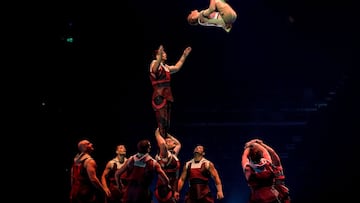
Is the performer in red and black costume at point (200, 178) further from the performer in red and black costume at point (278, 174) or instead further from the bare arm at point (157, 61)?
the bare arm at point (157, 61)

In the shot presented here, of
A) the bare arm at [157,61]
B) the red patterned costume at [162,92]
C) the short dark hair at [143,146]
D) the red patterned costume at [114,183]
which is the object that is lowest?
the red patterned costume at [114,183]

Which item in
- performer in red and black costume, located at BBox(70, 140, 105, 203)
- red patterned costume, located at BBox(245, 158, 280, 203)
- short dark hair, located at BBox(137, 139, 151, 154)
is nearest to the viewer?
red patterned costume, located at BBox(245, 158, 280, 203)

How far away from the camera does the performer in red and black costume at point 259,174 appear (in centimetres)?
576

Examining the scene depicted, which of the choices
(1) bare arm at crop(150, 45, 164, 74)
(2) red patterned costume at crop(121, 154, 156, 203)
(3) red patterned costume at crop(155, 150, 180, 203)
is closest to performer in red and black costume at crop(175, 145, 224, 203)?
(3) red patterned costume at crop(155, 150, 180, 203)

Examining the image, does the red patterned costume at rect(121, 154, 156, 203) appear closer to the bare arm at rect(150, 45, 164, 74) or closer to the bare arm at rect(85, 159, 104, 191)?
the bare arm at rect(85, 159, 104, 191)

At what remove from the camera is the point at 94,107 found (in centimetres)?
1018

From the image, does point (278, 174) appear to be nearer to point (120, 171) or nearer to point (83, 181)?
point (120, 171)

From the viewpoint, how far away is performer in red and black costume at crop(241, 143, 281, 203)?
18.9ft

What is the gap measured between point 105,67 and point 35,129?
2.07 m

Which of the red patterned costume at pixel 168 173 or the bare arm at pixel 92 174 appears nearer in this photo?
the bare arm at pixel 92 174

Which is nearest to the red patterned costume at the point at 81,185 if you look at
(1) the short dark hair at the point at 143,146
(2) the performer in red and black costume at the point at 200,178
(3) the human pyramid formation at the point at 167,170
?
(3) the human pyramid formation at the point at 167,170

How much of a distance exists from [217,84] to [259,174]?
5.66 m

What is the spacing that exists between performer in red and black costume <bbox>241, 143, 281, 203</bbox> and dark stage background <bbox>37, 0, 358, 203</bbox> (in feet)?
11.0

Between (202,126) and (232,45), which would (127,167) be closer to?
(202,126)
